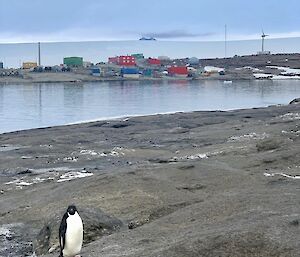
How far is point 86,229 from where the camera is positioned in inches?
461

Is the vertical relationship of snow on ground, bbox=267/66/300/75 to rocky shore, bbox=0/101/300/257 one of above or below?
above

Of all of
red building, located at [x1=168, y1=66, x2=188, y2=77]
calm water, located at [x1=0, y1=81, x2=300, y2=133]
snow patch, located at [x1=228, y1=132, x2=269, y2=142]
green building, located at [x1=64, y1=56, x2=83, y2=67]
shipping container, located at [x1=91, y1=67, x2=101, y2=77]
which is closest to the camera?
snow patch, located at [x1=228, y1=132, x2=269, y2=142]

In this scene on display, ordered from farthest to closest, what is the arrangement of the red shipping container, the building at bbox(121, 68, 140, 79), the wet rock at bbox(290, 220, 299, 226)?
1. the red shipping container
2. the building at bbox(121, 68, 140, 79)
3. the wet rock at bbox(290, 220, 299, 226)

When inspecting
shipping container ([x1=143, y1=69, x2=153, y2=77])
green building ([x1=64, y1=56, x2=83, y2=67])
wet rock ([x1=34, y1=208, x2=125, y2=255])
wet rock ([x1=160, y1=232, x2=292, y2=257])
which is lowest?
wet rock ([x1=34, y1=208, x2=125, y2=255])

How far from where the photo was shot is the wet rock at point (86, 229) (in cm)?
1157

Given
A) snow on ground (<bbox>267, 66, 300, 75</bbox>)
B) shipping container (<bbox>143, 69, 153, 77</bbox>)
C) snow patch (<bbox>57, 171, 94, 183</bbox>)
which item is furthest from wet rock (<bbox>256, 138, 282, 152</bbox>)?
snow on ground (<bbox>267, 66, 300, 75</bbox>)

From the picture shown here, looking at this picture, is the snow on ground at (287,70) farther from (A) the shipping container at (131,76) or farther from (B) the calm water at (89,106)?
(B) the calm water at (89,106)

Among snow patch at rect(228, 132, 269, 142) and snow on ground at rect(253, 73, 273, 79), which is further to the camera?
snow on ground at rect(253, 73, 273, 79)

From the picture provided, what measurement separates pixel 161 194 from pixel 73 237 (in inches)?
230

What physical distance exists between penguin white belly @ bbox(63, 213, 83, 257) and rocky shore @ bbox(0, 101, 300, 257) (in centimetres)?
79

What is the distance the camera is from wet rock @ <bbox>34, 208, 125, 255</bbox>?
1157 centimetres

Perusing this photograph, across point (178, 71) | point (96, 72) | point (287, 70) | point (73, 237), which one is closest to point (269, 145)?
point (73, 237)

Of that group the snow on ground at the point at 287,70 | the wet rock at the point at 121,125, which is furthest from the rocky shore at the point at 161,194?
the snow on ground at the point at 287,70

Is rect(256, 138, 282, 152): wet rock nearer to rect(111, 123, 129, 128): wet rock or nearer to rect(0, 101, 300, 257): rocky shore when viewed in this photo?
rect(0, 101, 300, 257): rocky shore
